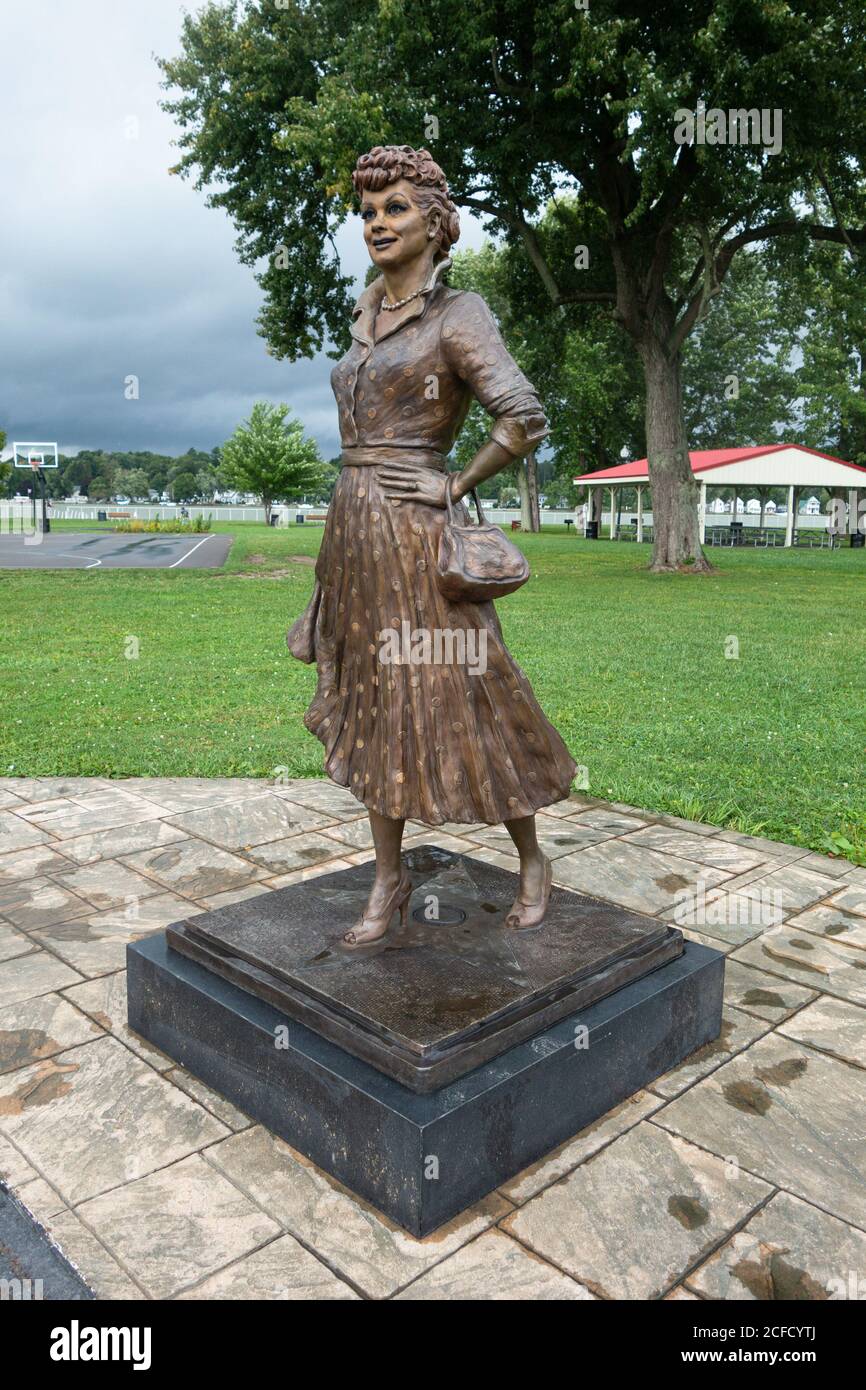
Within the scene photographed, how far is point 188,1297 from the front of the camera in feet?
7.09

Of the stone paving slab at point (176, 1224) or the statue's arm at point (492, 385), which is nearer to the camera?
the stone paving slab at point (176, 1224)

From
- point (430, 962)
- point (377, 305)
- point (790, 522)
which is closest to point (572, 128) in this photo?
point (377, 305)

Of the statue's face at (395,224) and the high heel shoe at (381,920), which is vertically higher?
the statue's face at (395,224)

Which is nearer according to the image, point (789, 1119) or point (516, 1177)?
point (516, 1177)

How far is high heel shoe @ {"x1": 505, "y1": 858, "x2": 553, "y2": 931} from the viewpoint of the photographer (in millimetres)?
3156

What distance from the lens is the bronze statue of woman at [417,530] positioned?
9.03 feet

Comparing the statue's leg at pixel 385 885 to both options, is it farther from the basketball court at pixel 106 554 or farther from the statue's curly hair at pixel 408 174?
the basketball court at pixel 106 554

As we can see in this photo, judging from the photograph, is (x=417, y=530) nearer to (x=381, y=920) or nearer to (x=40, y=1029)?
(x=381, y=920)

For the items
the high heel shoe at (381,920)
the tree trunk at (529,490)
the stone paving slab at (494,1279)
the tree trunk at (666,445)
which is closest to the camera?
the stone paving slab at (494,1279)

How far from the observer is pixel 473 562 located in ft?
9.11

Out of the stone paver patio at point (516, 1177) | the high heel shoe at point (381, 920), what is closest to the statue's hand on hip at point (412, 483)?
the high heel shoe at point (381, 920)

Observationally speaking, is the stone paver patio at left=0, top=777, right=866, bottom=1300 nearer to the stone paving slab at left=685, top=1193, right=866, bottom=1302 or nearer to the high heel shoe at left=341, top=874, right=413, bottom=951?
the stone paving slab at left=685, top=1193, right=866, bottom=1302

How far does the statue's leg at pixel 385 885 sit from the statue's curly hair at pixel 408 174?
1.74 meters

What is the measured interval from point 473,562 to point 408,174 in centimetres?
105
